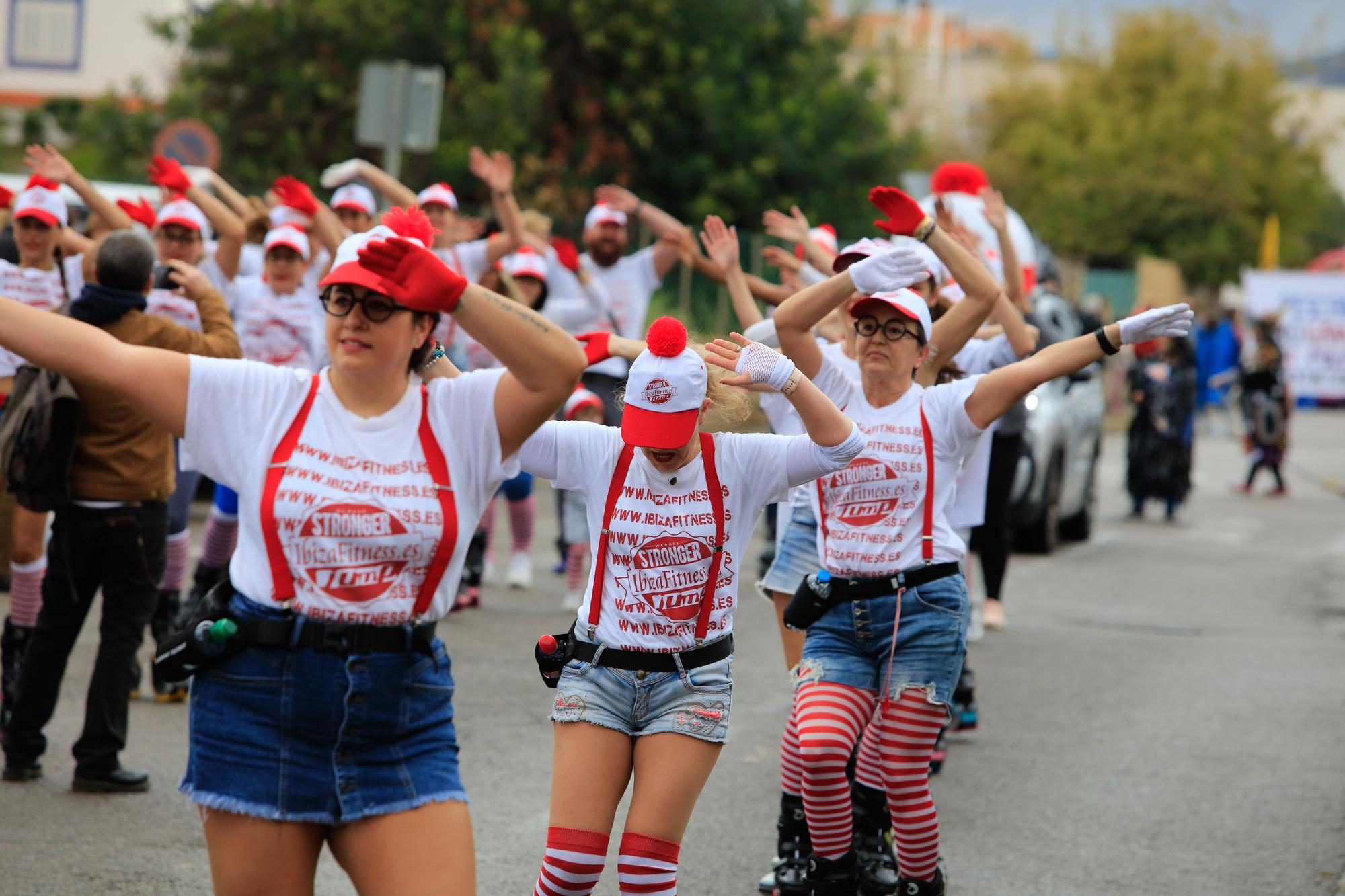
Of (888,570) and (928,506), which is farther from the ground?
(928,506)

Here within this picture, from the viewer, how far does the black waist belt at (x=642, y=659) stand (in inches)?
169

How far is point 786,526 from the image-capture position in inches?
238

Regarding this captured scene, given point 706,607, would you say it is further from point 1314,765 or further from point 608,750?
point 1314,765

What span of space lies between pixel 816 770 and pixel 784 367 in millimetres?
1214

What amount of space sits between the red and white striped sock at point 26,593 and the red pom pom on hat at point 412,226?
3.88m

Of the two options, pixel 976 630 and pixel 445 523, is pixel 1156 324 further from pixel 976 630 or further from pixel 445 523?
pixel 976 630

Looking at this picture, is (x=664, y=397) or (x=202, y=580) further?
(x=202, y=580)

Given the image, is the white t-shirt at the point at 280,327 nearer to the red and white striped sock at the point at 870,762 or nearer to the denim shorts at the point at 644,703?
the red and white striped sock at the point at 870,762

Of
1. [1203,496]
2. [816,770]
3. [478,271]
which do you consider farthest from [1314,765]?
[1203,496]

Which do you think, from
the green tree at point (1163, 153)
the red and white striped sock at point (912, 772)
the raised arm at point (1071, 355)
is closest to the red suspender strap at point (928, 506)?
the raised arm at point (1071, 355)

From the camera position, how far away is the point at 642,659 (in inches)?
169

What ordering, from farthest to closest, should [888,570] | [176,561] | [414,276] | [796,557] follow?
[176,561], [796,557], [888,570], [414,276]

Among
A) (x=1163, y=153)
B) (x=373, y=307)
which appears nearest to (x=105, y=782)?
(x=373, y=307)

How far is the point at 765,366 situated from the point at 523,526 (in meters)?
6.59
